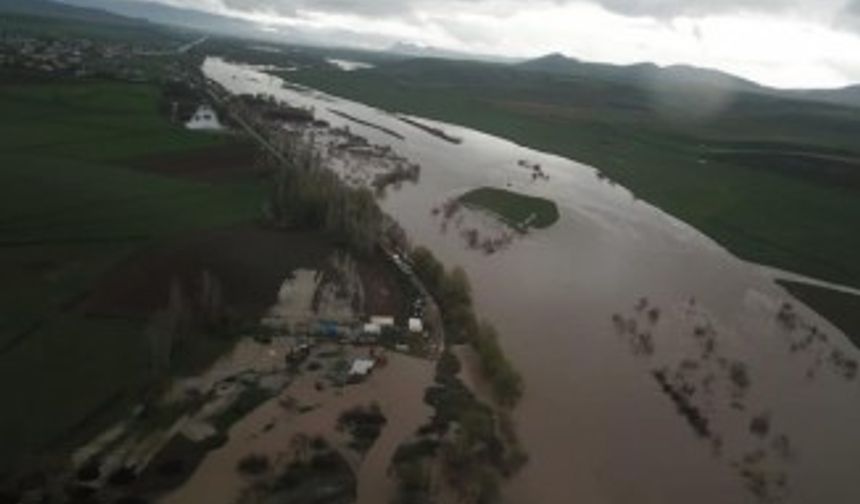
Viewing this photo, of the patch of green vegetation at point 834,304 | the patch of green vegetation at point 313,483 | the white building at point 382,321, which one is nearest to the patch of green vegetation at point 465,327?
the white building at point 382,321

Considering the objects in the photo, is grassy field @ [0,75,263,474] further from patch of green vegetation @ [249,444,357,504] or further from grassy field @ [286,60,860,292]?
grassy field @ [286,60,860,292]

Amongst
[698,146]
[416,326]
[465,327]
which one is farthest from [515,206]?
[698,146]

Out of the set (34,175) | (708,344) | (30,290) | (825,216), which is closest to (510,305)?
(708,344)

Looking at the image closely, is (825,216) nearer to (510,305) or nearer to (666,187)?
(666,187)

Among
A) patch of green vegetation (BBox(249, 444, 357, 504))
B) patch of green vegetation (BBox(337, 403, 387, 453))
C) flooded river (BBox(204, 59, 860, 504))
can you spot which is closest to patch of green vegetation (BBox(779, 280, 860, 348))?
flooded river (BBox(204, 59, 860, 504))

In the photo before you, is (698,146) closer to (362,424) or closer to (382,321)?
(382,321)

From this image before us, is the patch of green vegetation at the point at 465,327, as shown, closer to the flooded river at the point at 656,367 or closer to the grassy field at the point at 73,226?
the flooded river at the point at 656,367
